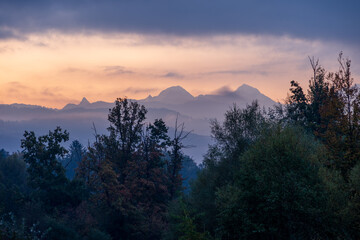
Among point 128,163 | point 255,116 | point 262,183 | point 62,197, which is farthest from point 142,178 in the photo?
point 262,183

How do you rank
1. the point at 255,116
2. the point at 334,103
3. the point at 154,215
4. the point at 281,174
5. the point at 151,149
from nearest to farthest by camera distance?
the point at 281,174 → the point at 334,103 → the point at 255,116 → the point at 154,215 → the point at 151,149

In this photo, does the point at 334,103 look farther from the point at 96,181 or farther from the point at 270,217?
the point at 96,181

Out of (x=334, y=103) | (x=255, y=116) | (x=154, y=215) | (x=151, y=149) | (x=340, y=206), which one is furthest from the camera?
(x=151, y=149)

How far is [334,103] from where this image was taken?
36.2 m

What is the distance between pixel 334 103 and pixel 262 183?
560 inches

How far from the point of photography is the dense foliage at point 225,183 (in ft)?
85.7

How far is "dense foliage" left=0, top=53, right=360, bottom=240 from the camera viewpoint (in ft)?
85.7

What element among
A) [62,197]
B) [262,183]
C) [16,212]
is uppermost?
[262,183]

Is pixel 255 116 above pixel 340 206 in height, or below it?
above

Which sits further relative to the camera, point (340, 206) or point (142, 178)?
point (142, 178)

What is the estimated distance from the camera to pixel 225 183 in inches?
1547

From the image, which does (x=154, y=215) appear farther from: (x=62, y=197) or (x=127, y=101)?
(x=127, y=101)

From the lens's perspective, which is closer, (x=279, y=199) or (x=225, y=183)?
(x=279, y=199)

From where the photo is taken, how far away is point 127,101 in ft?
180
